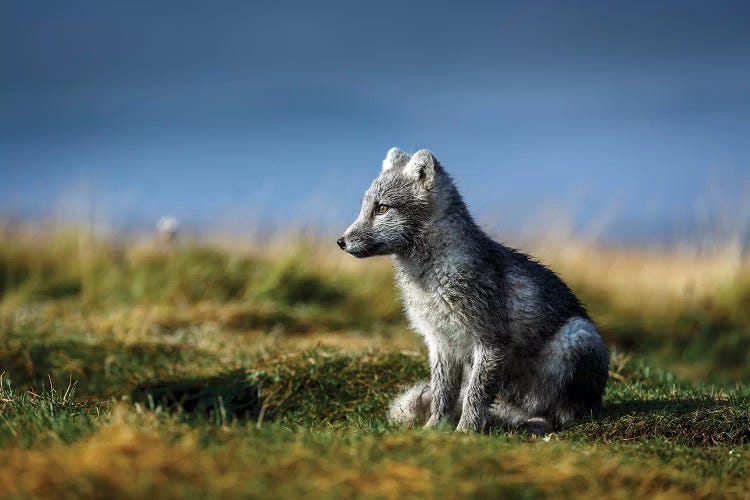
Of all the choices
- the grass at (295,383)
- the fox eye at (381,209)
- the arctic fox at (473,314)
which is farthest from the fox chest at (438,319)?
the grass at (295,383)

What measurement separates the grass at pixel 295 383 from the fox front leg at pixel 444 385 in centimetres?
39

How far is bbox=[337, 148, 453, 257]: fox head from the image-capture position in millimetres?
5074

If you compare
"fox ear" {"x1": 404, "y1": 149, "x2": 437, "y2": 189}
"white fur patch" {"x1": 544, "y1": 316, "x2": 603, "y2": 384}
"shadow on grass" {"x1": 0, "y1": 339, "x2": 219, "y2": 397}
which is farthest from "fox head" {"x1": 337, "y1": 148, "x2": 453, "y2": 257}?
"shadow on grass" {"x1": 0, "y1": 339, "x2": 219, "y2": 397}

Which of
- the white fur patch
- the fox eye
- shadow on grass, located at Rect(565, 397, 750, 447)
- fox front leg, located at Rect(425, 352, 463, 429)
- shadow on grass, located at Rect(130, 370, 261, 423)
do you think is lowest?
shadow on grass, located at Rect(130, 370, 261, 423)

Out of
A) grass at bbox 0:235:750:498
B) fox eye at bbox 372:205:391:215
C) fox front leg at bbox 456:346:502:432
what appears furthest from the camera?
fox eye at bbox 372:205:391:215

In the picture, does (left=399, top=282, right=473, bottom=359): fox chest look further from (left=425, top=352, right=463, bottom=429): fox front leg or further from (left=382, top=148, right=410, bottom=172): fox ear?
(left=382, top=148, right=410, bottom=172): fox ear

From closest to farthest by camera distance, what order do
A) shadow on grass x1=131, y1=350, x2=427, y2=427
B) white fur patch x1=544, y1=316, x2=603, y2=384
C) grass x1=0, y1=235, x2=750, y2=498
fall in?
grass x1=0, y1=235, x2=750, y2=498 → white fur patch x1=544, y1=316, x2=603, y2=384 → shadow on grass x1=131, y1=350, x2=427, y2=427

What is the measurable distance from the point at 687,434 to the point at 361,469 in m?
2.53

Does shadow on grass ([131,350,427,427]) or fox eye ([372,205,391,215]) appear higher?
fox eye ([372,205,391,215])

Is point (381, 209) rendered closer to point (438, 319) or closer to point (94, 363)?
point (438, 319)

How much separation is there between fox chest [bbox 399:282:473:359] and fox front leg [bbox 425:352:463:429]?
0.06 m

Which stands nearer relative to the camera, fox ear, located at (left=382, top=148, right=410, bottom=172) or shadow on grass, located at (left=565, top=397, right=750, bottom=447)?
shadow on grass, located at (left=565, top=397, right=750, bottom=447)

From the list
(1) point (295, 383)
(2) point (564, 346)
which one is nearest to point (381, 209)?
(2) point (564, 346)

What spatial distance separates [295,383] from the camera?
20.5 feet
